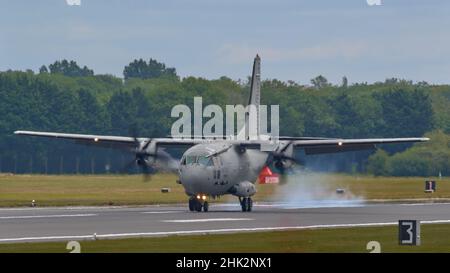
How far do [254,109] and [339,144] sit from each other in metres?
5.10

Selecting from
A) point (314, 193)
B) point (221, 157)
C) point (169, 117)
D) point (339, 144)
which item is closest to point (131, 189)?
point (314, 193)

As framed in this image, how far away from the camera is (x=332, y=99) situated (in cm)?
13375

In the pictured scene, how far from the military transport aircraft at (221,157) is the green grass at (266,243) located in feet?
46.7

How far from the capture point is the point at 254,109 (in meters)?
62.4

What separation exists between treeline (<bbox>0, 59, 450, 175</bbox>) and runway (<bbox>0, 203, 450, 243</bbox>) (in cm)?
3554

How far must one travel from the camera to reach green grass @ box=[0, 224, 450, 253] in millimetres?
34344

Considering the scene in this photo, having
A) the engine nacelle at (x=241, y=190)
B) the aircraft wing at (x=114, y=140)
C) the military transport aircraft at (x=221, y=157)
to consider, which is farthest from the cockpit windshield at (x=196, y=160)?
the aircraft wing at (x=114, y=140)

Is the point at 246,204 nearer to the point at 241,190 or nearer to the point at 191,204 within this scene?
the point at 241,190

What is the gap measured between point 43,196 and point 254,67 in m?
18.7

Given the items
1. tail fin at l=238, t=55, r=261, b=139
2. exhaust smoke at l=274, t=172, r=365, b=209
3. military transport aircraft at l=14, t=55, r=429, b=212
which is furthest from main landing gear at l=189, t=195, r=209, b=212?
exhaust smoke at l=274, t=172, r=365, b=209

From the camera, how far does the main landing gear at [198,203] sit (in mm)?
56875

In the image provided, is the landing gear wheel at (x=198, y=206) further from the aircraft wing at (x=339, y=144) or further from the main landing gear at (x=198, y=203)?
the aircraft wing at (x=339, y=144)

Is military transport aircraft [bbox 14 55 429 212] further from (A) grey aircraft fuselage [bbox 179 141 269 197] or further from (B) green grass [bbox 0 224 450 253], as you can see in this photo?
(B) green grass [bbox 0 224 450 253]
